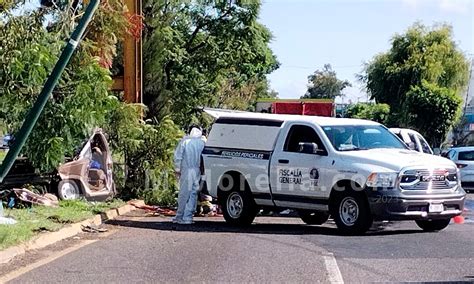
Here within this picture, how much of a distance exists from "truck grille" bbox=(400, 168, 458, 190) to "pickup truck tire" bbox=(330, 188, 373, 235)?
0.76 meters

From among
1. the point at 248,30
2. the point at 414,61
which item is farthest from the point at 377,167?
the point at 414,61

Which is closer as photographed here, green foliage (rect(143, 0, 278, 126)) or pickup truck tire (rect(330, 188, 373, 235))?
pickup truck tire (rect(330, 188, 373, 235))

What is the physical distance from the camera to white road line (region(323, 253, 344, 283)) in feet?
30.7

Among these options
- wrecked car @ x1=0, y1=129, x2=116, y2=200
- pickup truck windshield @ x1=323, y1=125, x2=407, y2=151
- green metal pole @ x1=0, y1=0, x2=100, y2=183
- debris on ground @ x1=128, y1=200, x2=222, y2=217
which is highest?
green metal pole @ x1=0, y1=0, x2=100, y2=183

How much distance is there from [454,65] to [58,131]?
41.5 meters

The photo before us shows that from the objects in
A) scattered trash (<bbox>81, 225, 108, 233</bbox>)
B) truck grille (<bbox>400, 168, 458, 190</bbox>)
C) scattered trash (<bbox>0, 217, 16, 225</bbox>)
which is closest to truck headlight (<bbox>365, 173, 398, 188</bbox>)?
truck grille (<bbox>400, 168, 458, 190</bbox>)

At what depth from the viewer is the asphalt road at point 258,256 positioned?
31.5 ft

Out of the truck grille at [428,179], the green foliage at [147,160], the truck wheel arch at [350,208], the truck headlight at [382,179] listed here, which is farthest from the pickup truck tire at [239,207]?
the green foliage at [147,160]

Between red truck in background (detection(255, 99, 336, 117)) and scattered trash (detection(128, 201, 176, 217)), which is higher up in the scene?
red truck in background (detection(255, 99, 336, 117))

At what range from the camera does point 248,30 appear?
32.1 metres

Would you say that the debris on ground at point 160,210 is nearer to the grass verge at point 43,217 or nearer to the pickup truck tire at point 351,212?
the grass verge at point 43,217

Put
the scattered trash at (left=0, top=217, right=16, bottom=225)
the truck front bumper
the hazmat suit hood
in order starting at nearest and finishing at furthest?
the scattered trash at (left=0, top=217, right=16, bottom=225) < the truck front bumper < the hazmat suit hood

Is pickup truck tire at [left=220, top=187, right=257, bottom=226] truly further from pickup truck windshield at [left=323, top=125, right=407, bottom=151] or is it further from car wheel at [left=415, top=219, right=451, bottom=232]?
car wheel at [left=415, top=219, right=451, bottom=232]

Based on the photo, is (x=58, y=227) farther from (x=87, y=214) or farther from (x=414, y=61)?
(x=414, y=61)
